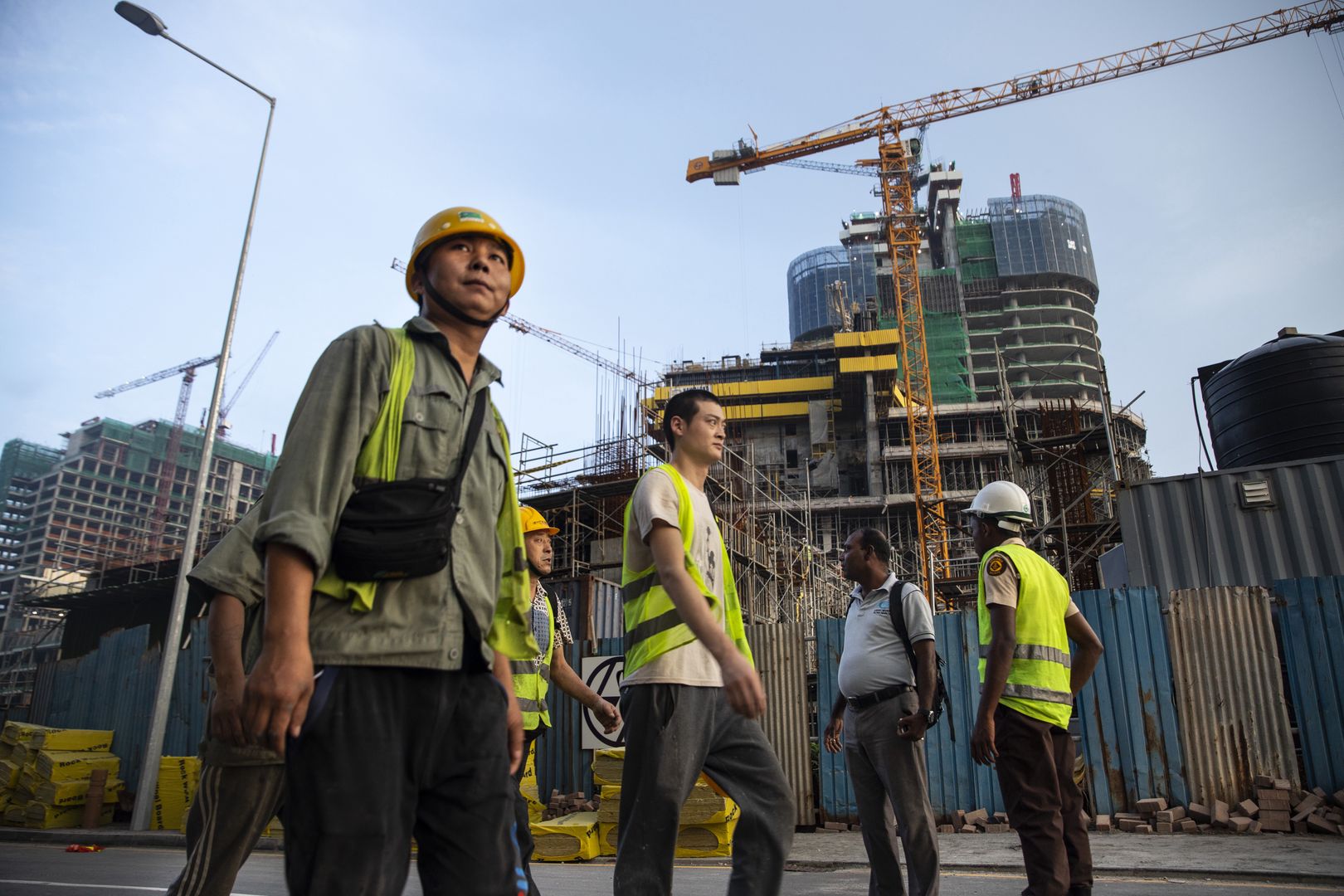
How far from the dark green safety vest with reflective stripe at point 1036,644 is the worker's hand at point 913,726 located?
38cm

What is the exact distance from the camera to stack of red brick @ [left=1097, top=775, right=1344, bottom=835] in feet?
25.0

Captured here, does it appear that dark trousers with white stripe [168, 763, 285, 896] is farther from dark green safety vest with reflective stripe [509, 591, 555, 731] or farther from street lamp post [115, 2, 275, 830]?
street lamp post [115, 2, 275, 830]

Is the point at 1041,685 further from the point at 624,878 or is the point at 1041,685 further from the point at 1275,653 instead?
the point at 1275,653

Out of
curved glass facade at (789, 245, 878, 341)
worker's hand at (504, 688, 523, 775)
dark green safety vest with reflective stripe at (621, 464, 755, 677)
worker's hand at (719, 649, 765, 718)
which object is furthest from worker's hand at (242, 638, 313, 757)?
curved glass facade at (789, 245, 878, 341)

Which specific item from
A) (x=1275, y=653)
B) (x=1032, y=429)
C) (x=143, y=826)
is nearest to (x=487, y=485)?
(x=1275, y=653)

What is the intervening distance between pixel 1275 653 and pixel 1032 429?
59.6m

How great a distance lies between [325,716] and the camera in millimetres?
1596

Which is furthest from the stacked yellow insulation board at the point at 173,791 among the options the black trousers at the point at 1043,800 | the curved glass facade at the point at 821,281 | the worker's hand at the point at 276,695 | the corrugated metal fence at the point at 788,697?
the curved glass facade at the point at 821,281

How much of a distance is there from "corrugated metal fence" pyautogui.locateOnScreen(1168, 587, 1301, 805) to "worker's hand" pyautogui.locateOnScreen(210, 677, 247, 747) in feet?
29.9

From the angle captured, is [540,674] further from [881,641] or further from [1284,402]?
[1284,402]

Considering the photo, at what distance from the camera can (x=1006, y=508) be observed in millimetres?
4305

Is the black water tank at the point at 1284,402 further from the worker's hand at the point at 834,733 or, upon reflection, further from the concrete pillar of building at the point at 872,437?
the concrete pillar of building at the point at 872,437

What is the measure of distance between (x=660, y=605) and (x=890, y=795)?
5.95 ft

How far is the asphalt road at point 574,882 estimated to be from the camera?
17.2 ft
